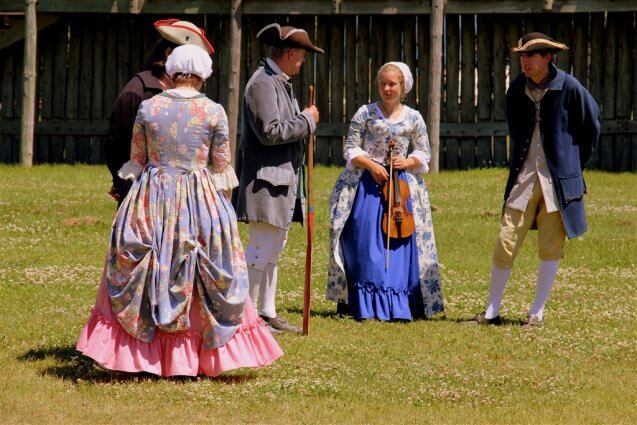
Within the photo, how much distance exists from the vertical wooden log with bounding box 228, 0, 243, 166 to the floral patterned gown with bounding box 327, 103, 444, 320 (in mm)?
10576

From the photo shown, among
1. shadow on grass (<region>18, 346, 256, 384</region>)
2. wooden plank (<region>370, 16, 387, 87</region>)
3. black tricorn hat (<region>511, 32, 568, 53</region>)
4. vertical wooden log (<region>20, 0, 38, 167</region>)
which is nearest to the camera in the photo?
shadow on grass (<region>18, 346, 256, 384</region>)

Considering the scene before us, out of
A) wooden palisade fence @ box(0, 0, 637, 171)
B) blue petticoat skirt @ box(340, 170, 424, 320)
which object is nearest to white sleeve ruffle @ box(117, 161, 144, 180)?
blue petticoat skirt @ box(340, 170, 424, 320)

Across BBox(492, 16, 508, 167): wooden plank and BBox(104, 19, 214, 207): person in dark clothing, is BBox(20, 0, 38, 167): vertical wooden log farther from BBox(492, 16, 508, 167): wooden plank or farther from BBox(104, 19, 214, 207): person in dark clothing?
BBox(104, 19, 214, 207): person in dark clothing

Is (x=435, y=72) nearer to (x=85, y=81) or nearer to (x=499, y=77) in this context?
(x=499, y=77)

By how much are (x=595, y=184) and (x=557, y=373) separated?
1215cm

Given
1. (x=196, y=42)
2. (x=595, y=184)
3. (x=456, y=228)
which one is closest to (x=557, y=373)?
(x=196, y=42)

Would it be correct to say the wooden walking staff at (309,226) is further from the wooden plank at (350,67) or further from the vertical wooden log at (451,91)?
the wooden plank at (350,67)

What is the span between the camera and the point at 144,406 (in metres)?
7.26

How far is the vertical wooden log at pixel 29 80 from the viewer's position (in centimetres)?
2147

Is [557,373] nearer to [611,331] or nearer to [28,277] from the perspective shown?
[611,331]

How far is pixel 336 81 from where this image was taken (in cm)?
2266

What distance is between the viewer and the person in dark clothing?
8.34 meters

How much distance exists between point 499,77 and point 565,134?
495 inches

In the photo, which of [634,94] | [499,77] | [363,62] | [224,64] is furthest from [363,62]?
[634,94]
